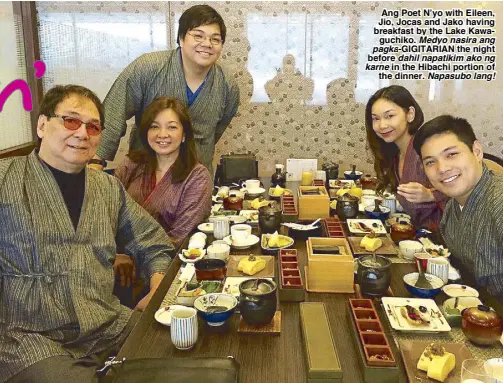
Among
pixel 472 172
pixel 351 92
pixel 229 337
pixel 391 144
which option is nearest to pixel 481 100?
pixel 351 92

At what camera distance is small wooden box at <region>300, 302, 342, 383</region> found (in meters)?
1.15

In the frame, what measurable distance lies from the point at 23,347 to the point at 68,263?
31 centimetres

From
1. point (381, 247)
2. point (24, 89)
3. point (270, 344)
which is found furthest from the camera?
point (24, 89)

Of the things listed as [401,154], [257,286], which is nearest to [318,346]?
[257,286]

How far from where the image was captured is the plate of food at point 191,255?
187cm

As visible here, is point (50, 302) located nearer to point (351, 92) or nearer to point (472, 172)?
point (472, 172)

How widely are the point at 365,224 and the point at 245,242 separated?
1.88 ft

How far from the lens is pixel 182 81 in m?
3.10

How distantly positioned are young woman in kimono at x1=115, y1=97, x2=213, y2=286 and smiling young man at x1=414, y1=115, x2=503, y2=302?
3.47 ft

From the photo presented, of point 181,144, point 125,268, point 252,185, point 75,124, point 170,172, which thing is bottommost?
point 125,268

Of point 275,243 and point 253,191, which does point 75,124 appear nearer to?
point 275,243

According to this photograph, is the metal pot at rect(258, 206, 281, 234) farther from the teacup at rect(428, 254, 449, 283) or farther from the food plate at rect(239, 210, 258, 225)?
the teacup at rect(428, 254, 449, 283)

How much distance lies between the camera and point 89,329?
5.57ft

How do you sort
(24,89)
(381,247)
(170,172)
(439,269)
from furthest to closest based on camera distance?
(24,89)
(170,172)
(381,247)
(439,269)
